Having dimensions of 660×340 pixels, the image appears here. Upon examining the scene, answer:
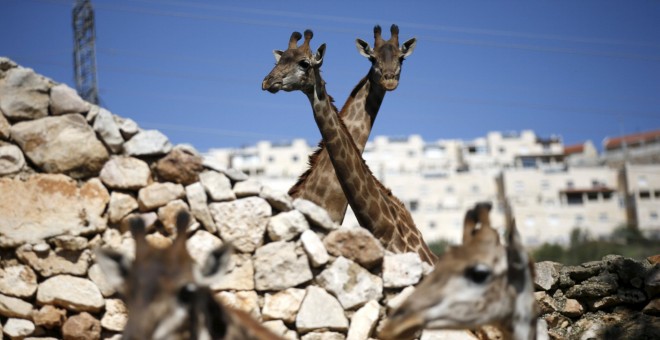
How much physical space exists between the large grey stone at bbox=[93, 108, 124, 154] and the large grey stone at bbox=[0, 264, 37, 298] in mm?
1379

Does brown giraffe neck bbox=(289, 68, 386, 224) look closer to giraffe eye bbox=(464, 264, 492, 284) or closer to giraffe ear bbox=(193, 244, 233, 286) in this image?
giraffe eye bbox=(464, 264, 492, 284)

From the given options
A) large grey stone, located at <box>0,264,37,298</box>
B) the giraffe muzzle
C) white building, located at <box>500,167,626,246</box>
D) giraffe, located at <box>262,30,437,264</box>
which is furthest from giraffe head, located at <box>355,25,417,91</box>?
white building, located at <box>500,167,626,246</box>

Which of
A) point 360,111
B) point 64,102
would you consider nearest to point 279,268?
point 64,102

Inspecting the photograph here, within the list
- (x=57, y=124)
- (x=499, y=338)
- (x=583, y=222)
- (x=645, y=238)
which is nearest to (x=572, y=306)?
(x=499, y=338)

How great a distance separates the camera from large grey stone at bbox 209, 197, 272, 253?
6934 millimetres

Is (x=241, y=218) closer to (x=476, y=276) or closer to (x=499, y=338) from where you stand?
(x=499, y=338)

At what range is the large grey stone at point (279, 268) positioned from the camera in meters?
6.79

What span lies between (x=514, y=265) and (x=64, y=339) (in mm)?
4366

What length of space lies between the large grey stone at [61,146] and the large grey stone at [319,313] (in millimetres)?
2418

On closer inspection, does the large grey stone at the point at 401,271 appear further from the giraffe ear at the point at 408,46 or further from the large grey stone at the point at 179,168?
the giraffe ear at the point at 408,46

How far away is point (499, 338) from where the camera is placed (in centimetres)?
667

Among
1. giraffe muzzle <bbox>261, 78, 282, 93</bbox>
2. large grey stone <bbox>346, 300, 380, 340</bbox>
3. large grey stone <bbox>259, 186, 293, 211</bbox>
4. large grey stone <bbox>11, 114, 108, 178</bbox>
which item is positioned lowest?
large grey stone <bbox>346, 300, 380, 340</bbox>

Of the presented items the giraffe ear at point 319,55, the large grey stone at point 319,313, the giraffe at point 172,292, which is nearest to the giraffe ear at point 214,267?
the giraffe at point 172,292

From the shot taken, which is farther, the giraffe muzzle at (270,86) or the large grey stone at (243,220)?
the giraffe muzzle at (270,86)
